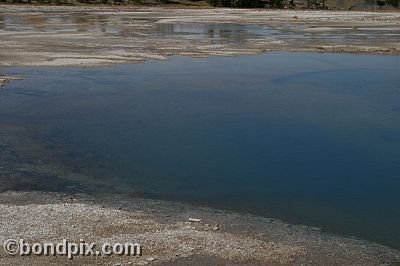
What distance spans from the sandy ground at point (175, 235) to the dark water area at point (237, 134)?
0.62 metres

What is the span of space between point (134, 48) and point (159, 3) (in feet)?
249

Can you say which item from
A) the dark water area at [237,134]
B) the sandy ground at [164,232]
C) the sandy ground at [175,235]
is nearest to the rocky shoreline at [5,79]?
the dark water area at [237,134]

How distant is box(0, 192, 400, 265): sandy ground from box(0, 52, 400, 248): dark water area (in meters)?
0.62

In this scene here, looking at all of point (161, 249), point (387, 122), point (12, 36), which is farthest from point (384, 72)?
point (12, 36)

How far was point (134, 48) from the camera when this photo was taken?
102 ft

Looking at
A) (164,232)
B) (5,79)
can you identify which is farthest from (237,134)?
(5,79)

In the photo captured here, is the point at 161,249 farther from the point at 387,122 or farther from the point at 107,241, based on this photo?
the point at 387,122

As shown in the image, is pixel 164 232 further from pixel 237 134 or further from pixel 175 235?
pixel 237 134

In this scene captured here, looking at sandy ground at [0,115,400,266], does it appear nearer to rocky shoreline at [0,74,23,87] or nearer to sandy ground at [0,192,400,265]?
sandy ground at [0,192,400,265]

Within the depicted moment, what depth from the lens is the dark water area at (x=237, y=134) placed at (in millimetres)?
9961

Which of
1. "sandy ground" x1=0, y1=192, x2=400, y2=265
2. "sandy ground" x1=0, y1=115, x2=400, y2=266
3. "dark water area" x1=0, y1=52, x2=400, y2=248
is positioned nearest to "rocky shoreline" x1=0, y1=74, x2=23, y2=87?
"dark water area" x1=0, y1=52, x2=400, y2=248

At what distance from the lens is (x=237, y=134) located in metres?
14.0

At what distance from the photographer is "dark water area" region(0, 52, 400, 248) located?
32.7ft

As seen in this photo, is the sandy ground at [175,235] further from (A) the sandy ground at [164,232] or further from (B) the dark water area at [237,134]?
(B) the dark water area at [237,134]
